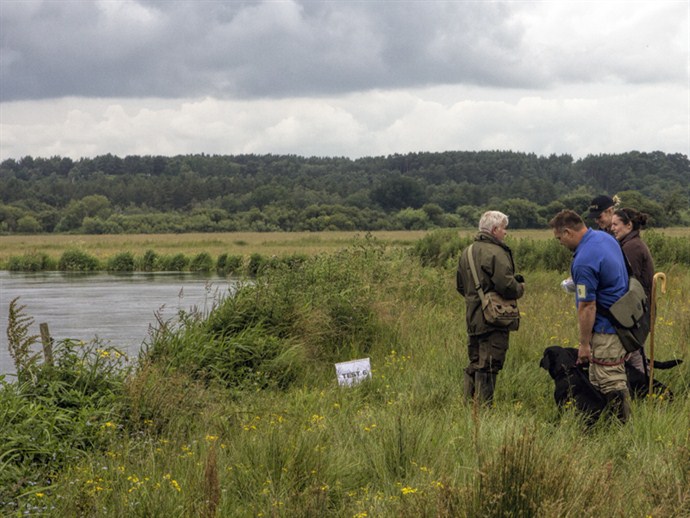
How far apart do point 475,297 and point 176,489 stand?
3839 mm

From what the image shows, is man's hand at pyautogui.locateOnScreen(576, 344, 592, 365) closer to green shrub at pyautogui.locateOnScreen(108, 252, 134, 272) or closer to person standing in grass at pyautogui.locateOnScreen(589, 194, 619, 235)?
person standing in grass at pyautogui.locateOnScreen(589, 194, 619, 235)

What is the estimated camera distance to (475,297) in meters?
8.78

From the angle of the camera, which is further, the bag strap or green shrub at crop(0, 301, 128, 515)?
the bag strap

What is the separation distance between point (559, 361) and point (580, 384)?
346 mm

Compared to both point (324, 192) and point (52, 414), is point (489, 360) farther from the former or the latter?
point (324, 192)

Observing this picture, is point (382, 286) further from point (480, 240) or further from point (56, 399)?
point (56, 399)

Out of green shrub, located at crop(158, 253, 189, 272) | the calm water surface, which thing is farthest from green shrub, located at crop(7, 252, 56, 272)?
green shrub, located at crop(158, 253, 189, 272)

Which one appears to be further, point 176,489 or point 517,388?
point 517,388

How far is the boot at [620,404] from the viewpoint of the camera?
759cm

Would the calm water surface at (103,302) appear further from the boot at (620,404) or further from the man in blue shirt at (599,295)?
the boot at (620,404)

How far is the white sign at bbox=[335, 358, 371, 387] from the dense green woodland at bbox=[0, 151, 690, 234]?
6020 centimetres

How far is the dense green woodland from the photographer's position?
115625 millimetres

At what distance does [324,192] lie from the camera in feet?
490

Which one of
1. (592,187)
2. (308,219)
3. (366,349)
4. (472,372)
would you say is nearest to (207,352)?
(366,349)
